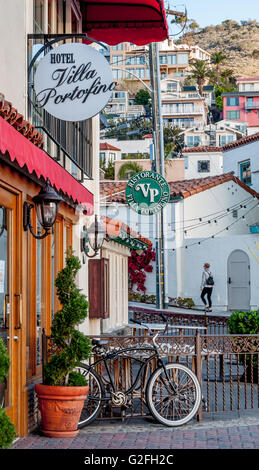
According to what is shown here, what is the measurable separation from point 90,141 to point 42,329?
5.03m

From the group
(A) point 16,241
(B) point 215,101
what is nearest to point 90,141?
(A) point 16,241

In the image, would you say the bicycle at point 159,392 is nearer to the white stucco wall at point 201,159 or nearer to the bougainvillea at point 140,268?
the bougainvillea at point 140,268

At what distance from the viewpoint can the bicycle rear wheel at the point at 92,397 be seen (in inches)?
372

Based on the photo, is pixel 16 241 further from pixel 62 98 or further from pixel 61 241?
pixel 61 241

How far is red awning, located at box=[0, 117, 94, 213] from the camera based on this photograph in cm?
664

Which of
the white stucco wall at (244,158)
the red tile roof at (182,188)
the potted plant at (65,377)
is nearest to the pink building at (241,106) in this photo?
the white stucco wall at (244,158)

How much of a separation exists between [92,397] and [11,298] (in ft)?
5.90

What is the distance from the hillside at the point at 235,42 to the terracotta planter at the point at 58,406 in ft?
529

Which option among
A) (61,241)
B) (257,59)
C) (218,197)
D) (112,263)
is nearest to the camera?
(61,241)

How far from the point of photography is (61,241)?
36.7 ft

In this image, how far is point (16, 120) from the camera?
7.61 m

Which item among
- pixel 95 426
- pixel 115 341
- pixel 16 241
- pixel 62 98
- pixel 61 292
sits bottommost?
pixel 95 426

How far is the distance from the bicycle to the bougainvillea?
79.5 feet

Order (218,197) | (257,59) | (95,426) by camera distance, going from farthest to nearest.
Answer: (257,59) < (218,197) < (95,426)
